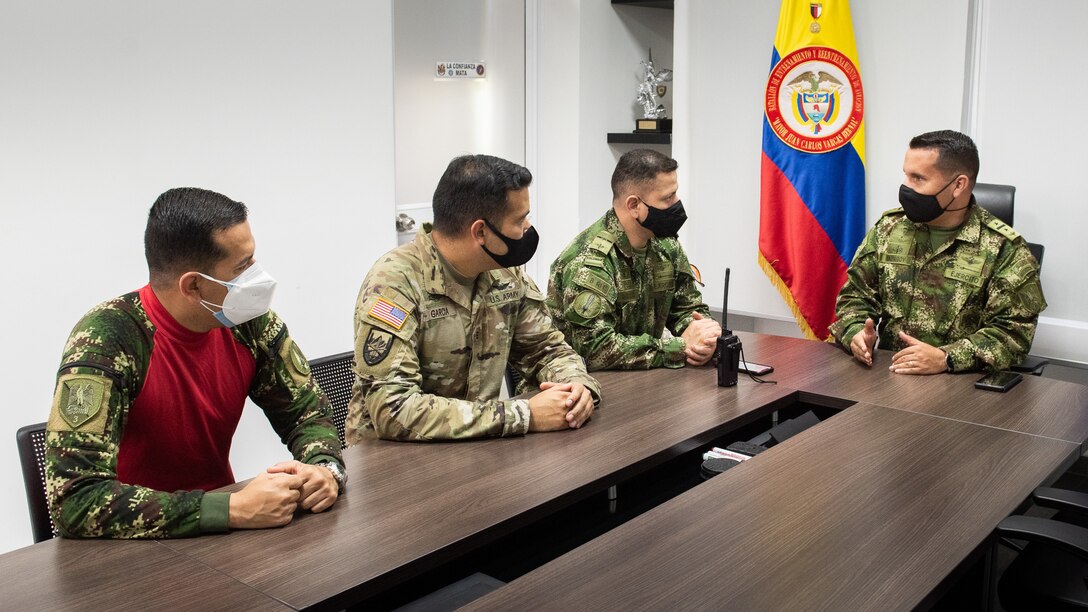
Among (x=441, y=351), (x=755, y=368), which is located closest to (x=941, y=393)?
(x=755, y=368)

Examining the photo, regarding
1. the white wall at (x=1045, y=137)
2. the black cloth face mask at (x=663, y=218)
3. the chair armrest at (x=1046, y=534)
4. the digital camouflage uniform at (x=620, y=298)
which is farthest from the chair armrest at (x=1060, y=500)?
the white wall at (x=1045, y=137)

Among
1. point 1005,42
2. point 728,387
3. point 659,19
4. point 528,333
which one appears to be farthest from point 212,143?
point 1005,42

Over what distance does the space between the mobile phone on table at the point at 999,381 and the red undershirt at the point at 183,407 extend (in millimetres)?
1939

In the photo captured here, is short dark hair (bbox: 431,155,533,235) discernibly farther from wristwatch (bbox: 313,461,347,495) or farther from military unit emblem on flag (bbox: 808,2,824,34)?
military unit emblem on flag (bbox: 808,2,824,34)

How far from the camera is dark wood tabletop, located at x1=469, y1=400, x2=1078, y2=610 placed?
152cm

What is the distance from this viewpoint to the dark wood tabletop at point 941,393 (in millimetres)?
2359

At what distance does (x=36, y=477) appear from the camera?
6.27 feet

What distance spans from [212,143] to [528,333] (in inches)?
64.2

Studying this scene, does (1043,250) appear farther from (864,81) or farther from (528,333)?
(528,333)

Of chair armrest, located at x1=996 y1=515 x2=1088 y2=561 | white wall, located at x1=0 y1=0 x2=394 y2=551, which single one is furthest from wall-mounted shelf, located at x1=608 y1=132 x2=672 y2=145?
chair armrest, located at x1=996 y1=515 x2=1088 y2=561

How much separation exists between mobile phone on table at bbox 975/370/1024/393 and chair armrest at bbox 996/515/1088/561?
34.3 inches

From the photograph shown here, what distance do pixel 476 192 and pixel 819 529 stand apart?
3.76 ft

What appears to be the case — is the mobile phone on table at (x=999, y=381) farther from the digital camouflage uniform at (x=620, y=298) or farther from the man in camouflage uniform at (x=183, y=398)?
the man in camouflage uniform at (x=183, y=398)

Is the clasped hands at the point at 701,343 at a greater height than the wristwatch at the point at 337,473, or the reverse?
the clasped hands at the point at 701,343
